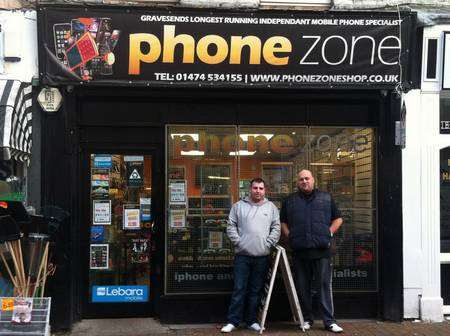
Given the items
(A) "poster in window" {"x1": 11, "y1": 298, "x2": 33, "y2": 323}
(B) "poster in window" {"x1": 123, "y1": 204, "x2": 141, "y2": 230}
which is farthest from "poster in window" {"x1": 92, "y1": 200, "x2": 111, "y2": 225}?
(A) "poster in window" {"x1": 11, "y1": 298, "x2": 33, "y2": 323}

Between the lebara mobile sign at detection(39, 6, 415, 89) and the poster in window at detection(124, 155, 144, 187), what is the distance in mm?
1054

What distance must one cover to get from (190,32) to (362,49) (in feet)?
7.19

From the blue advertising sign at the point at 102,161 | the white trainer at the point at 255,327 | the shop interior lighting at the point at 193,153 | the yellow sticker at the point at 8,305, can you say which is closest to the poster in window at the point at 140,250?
the blue advertising sign at the point at 102,161

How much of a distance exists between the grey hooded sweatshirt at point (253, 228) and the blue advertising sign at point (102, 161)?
Result: 5.88 feet

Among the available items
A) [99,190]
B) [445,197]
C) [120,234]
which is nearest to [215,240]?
[120,234]

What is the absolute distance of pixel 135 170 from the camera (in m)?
8.15

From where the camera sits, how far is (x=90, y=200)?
8023 millimetres

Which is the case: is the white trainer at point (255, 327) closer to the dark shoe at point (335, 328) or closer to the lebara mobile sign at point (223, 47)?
the dark shoe at point (335, 328)

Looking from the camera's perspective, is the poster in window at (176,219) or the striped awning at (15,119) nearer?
the striped awning at (15,119)

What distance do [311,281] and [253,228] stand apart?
3.55 feet

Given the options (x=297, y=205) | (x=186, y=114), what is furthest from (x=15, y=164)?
(x=297, y=205)

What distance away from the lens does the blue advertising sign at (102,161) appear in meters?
8.07

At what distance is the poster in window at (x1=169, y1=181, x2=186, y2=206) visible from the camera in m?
8.08

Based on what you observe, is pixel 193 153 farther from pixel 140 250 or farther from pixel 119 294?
pixel 119 294
